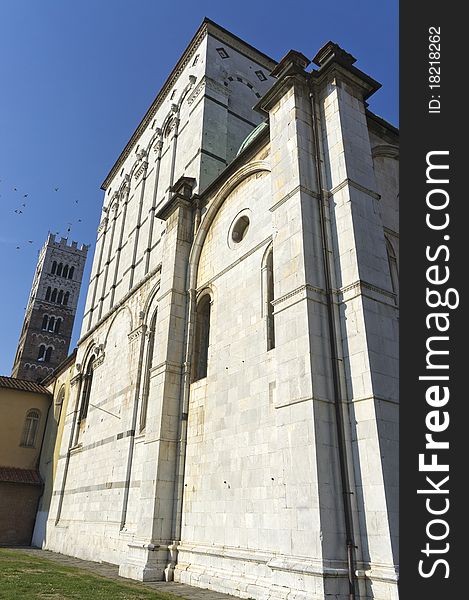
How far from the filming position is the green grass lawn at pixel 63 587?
8578 millimetres

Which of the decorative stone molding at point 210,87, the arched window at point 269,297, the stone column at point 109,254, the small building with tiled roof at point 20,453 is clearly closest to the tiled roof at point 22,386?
the small building with tiled roof at point 20,453

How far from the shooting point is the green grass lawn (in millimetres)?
8578

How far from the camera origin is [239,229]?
14.1 m

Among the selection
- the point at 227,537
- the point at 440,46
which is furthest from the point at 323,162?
the point at 227,537

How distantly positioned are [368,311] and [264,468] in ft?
13.6

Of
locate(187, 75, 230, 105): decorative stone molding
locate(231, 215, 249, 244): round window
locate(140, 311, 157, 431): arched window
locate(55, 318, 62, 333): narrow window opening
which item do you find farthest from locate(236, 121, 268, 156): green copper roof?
locate(55, 318, 62, 333): narrow window opening

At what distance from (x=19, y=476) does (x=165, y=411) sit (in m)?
19.1

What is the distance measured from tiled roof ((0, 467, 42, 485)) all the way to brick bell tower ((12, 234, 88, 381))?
3061 cm

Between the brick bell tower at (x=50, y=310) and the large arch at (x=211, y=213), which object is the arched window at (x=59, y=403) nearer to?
the large arch at (x=211, y=213)

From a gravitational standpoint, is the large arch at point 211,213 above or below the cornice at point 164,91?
below

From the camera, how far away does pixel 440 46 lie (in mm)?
7473

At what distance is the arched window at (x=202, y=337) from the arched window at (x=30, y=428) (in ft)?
68.2

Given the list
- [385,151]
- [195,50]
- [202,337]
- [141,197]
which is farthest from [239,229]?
[195,50]

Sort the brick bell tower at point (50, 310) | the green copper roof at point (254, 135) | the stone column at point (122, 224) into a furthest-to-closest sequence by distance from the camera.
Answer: the brick bell tower at point (50, 310) → the stone column at point (122, 224) → the green copper roof at point (254, 135)
